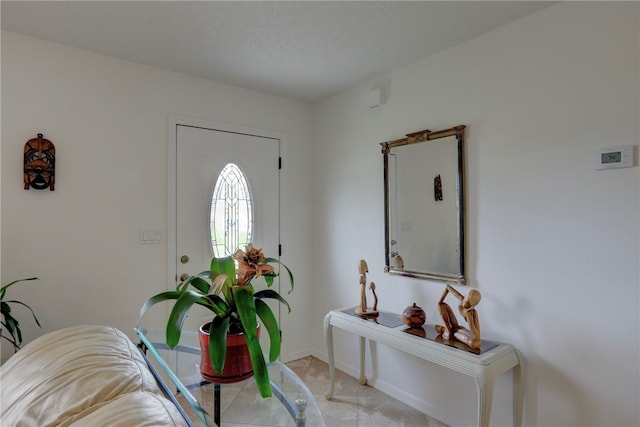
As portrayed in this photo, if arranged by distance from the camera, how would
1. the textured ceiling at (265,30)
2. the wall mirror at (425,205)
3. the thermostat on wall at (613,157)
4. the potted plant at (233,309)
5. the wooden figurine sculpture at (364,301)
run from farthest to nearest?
the wooden figurine sculpture at (364,301), the wall mirror at (425,205), the textured ceiling at (265,30), the thermostat on wall at (613,157), the potted plant at (233,309)

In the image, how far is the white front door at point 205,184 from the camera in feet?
8.68

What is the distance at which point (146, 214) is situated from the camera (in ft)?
8.25

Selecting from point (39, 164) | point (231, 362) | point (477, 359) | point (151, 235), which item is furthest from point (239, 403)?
point (39, 164)

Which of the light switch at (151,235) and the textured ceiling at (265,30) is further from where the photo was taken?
the light switch at (151,235)

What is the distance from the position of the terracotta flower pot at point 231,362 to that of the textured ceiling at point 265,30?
1.59m

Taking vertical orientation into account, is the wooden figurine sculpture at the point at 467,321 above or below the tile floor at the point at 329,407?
above

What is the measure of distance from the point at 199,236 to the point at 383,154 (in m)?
1.56

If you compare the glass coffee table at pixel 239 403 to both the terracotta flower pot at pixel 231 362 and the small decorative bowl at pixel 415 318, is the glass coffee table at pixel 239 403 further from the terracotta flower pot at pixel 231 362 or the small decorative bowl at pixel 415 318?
the small decorative bowl at pixel 415 318

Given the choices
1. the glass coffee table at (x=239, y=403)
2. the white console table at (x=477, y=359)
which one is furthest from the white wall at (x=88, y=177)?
the white console table at (x=477, y=359)

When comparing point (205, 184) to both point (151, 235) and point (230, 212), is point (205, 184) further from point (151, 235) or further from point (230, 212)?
point (151, 235)

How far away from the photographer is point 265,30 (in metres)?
2.03

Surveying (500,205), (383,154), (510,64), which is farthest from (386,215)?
(510,64)

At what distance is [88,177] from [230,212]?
100 cm

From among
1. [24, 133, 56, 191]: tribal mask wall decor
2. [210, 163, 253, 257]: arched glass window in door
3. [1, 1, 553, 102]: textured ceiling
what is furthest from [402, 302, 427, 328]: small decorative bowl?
[24, 133, 56, 191]: tribal mask wall decor
